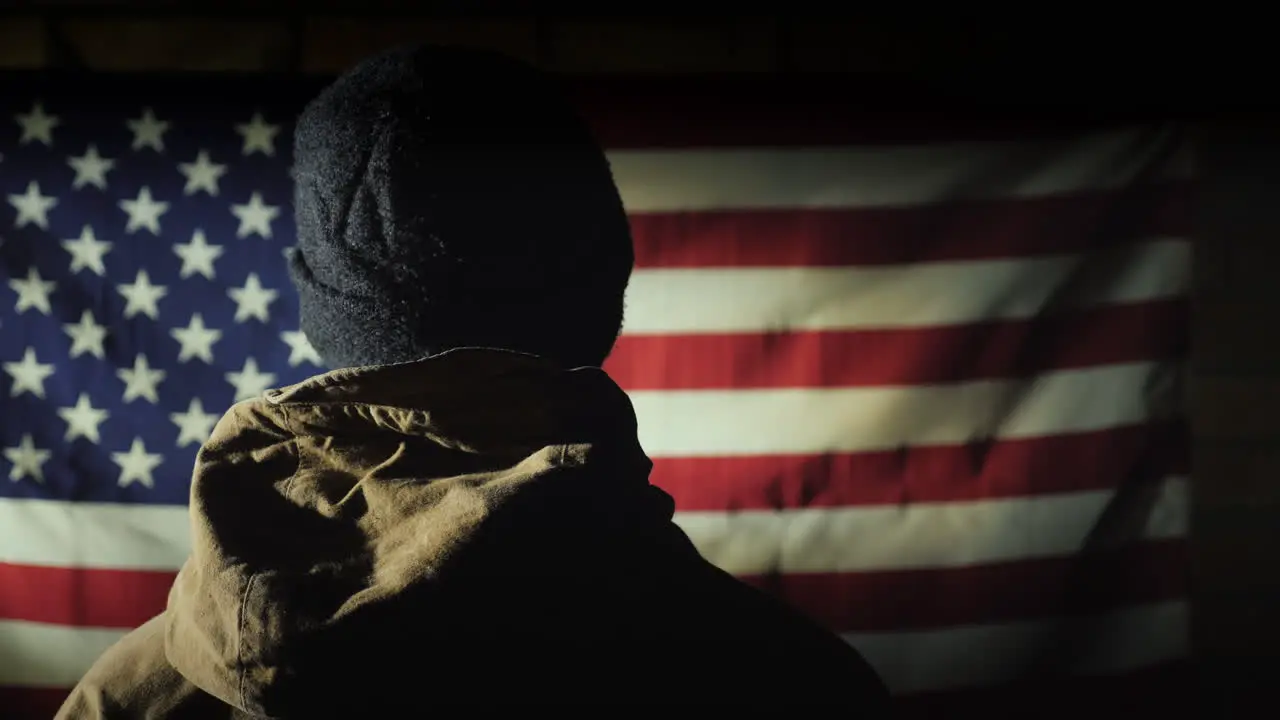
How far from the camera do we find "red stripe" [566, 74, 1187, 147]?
142 cm

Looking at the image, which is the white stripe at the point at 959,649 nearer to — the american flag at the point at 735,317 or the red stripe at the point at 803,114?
the american flag at the point at 735,317


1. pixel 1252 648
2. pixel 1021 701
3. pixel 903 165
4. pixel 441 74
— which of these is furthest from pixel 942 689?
pixel 441 74

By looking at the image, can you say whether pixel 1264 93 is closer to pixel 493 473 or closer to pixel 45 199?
pixel 493 473

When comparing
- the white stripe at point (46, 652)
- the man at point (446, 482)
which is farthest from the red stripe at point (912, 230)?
the white stripe at point (46, 652)

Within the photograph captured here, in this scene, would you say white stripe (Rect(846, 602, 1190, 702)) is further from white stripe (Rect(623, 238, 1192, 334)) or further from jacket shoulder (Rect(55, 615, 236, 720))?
jacket shoulder (Rect(55, 615, 236, 720))

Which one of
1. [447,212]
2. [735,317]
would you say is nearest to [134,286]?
[735,317]

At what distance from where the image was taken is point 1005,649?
4.92 feet

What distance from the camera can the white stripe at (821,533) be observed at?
4.72 feet

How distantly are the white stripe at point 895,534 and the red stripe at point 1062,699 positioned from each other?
0.71 ft

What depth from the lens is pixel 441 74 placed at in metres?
0.66

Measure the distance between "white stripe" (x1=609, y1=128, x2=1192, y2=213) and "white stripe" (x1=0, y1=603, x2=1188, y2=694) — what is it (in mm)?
689

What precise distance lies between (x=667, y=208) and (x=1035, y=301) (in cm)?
59

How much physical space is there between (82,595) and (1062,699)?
1562 millimetres

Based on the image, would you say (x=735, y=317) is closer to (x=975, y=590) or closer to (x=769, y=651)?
(x=975, y=590)
